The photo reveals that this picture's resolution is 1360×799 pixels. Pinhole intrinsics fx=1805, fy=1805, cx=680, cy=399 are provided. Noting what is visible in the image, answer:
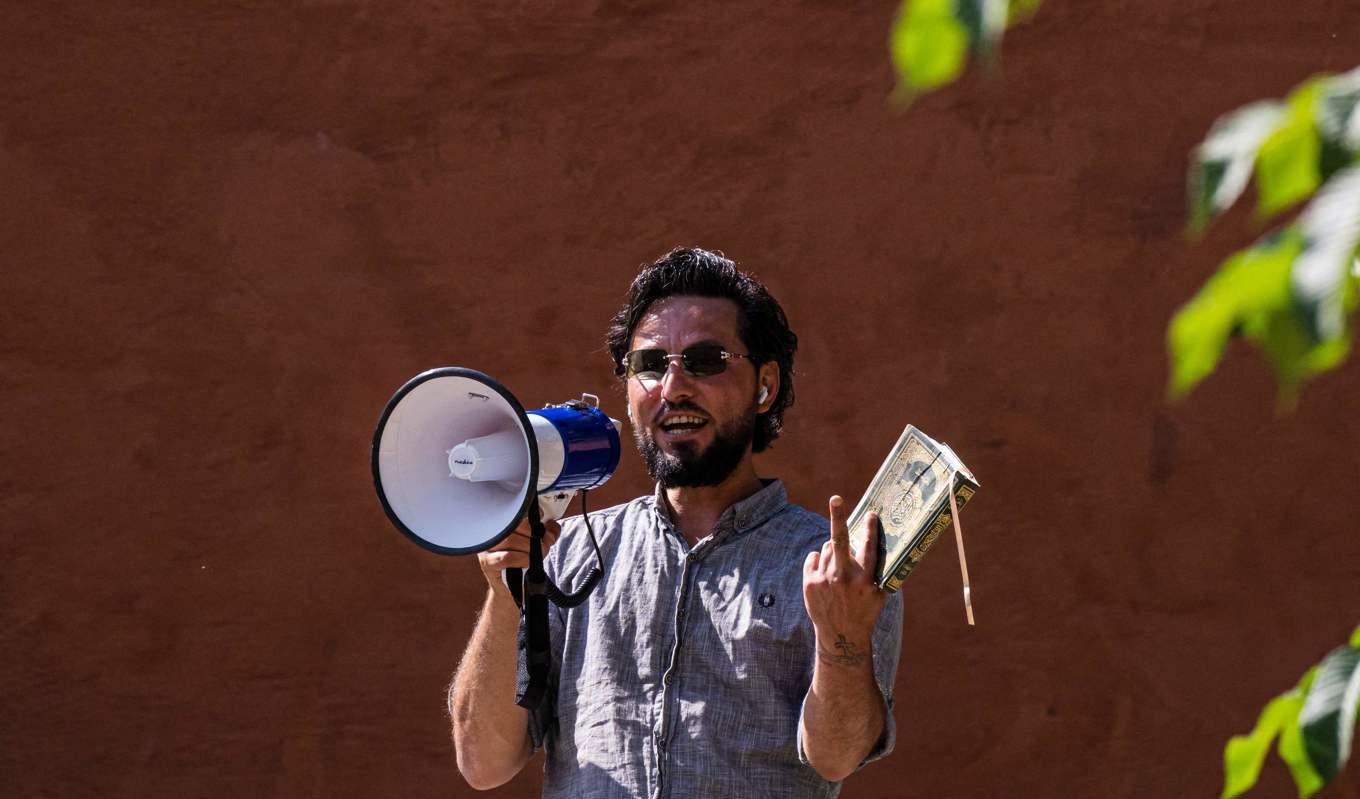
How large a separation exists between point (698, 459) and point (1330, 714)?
188 cm

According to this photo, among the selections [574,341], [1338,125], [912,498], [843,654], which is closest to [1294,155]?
[1338,125]

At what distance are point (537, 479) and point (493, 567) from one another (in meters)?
0.17

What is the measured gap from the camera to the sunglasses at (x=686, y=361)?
9.18 ft

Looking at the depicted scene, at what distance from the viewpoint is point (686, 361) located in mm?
2799

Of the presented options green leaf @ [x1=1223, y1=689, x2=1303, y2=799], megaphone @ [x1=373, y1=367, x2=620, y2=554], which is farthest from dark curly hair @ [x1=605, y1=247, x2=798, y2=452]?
green leaf @ [x1=1223, y1=689, x2=1303, y2=799]

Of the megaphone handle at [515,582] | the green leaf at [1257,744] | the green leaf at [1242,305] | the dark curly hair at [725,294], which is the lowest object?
the green leaf at [1257,744]

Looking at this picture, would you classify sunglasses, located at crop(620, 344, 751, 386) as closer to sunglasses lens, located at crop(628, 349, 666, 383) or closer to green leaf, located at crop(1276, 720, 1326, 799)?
sunglasses lens, located at crop(628, 349, 666, 383)

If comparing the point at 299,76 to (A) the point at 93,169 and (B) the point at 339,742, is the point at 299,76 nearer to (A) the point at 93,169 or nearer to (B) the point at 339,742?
(A) the point at 93,169

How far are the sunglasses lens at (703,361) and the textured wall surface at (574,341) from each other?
139 centimetres

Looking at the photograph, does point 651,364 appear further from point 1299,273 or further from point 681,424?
point 1299,273

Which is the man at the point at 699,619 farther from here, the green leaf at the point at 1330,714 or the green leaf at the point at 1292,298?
the green leaf at the point at 1292,298

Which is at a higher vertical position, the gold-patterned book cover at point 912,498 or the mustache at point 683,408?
the mustache at point 683,408

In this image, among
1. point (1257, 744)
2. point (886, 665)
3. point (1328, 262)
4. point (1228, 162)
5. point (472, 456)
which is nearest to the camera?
point (1328, 262)

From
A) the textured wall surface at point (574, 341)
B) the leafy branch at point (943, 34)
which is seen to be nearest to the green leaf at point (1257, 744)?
the leafy branch at point (943, 34)
